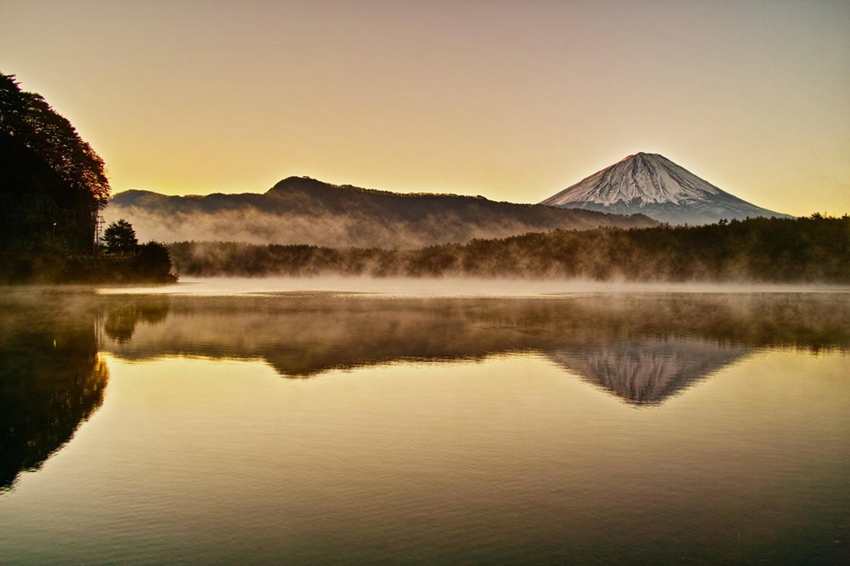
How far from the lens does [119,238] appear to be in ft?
365

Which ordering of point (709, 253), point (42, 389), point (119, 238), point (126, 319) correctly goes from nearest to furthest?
1. point (42, 389)
2. point (126, 319)
3. point (119, 238)
4. point (709, 253)

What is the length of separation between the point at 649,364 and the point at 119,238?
104592mm

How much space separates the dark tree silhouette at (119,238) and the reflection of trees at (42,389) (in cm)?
8199

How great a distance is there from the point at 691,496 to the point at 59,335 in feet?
93.8

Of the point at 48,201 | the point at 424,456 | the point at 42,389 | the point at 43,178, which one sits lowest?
the point at 42,389

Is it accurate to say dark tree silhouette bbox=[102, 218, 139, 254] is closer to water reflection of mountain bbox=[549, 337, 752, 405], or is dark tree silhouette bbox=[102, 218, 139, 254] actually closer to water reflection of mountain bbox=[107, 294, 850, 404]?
water reflection of mountain bbox=[107, 294, 850, 404]

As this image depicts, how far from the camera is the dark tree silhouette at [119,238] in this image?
4353 inches

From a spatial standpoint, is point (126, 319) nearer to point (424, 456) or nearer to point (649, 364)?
point (649, 364)

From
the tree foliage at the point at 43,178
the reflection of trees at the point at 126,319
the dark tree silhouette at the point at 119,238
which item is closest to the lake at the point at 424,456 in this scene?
the reflection of trees at the point at 126,319

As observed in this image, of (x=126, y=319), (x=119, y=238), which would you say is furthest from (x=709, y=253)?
(x=126, y=319)

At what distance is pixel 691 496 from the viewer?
31.6 ft

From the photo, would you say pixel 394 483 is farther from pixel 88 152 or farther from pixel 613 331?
pixel 88 152

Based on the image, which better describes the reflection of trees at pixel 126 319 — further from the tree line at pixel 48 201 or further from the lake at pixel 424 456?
the tree line at pixel 48 201

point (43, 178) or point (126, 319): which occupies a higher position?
point (43, 178)
